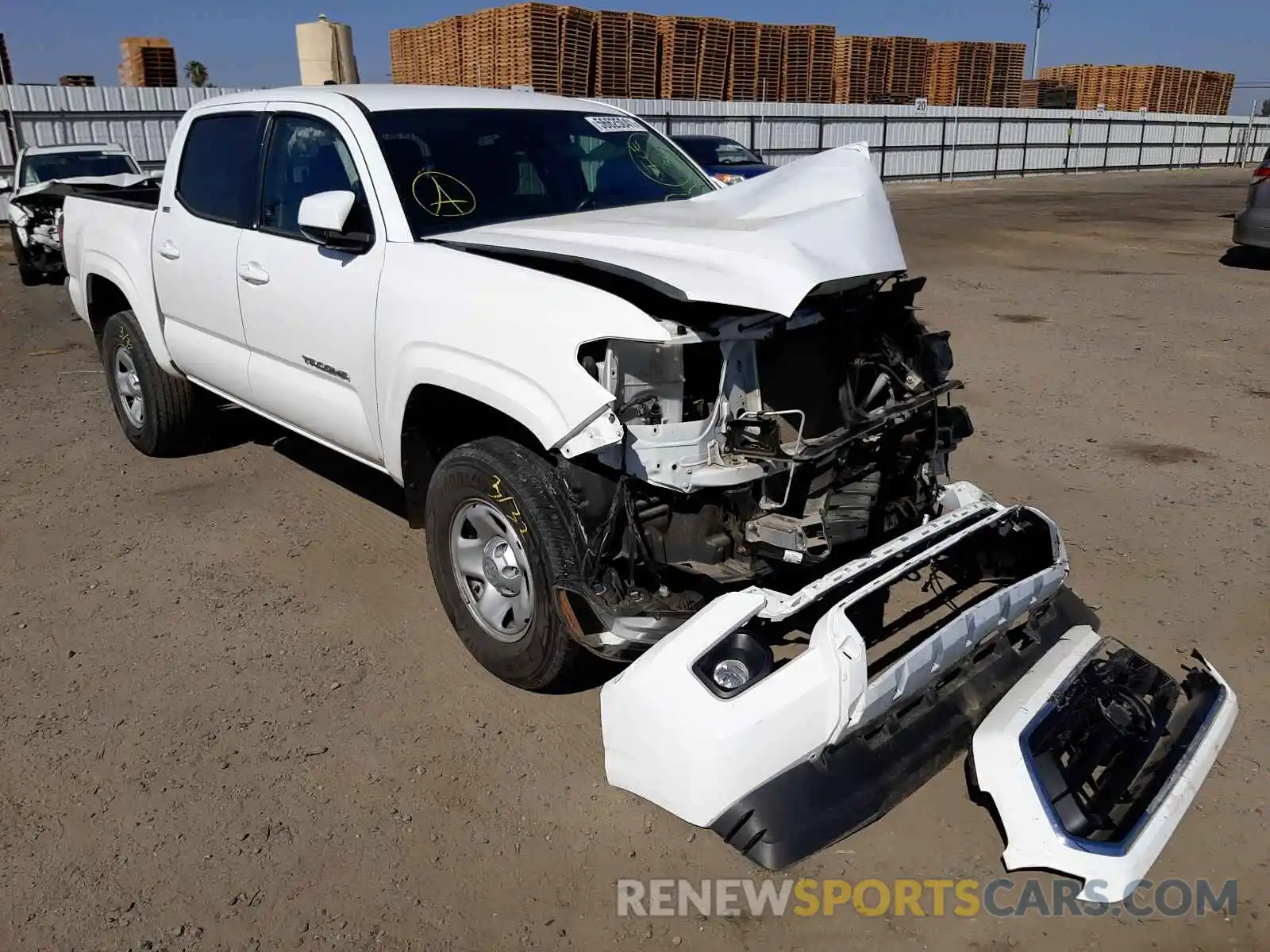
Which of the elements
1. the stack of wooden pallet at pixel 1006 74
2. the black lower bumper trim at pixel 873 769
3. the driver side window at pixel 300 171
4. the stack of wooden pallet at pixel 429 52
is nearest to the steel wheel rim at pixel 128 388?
the driver side window at pixel 300 171

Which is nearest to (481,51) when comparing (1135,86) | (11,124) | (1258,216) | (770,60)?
(770,60)

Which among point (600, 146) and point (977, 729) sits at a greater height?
point (600, 146)

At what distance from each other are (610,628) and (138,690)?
6.20 feet

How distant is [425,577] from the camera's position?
4332 mm

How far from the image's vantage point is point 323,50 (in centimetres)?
821

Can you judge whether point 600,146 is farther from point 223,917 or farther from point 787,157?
point 787,157

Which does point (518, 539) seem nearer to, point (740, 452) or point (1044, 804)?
point (740, 452)

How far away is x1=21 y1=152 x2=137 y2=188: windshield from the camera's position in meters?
12.6

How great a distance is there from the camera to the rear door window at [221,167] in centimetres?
443

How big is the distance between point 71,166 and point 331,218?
39.1 feet

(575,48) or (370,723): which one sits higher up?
(575,48)

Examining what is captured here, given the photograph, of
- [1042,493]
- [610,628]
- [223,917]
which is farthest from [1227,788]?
[223,917]

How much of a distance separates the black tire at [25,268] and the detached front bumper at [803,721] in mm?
13074

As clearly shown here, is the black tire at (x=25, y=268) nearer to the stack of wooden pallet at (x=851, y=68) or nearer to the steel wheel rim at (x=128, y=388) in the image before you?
the steel wheel rim at (x=128, y=388)
